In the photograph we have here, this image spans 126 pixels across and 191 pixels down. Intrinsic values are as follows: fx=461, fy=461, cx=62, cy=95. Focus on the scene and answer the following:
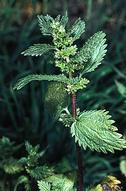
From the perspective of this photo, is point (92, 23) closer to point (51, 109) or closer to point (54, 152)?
point (54, 152)

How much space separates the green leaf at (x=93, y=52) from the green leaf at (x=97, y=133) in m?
0.16

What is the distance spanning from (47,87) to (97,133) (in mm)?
762

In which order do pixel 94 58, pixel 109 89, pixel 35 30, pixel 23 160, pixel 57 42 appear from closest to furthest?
pixel 57 42 < pixel 94 58 < pixel 23 160 < pixel 109 89 < pixel 35 30

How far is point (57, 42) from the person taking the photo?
1.40 meters

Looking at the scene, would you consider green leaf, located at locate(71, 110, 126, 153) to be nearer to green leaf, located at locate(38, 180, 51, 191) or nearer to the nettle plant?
the nettle plant

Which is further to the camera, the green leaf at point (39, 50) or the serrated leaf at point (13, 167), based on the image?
the serrated leaf at point (13, 167)

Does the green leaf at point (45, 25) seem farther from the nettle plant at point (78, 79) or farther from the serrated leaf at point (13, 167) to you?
the serrated leaf at point (13, 167)

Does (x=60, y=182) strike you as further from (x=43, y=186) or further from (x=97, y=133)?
(x=97, y=133)

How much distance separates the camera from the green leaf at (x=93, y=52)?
4.83 feet

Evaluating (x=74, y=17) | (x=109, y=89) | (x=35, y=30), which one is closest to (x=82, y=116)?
(x=109, y=89)

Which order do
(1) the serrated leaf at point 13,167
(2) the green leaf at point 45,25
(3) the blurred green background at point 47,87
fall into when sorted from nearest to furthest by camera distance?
1. (2) the green leaf at point 45,25
2. (1) the serrated leaf at point 13,167
3. (3) the blurred green background at point 47,87

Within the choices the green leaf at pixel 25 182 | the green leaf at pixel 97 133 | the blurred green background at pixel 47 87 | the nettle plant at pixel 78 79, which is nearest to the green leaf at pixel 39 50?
the nettle plant at pixel 78 79

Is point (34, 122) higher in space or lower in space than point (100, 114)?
higher

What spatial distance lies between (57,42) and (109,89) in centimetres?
124
